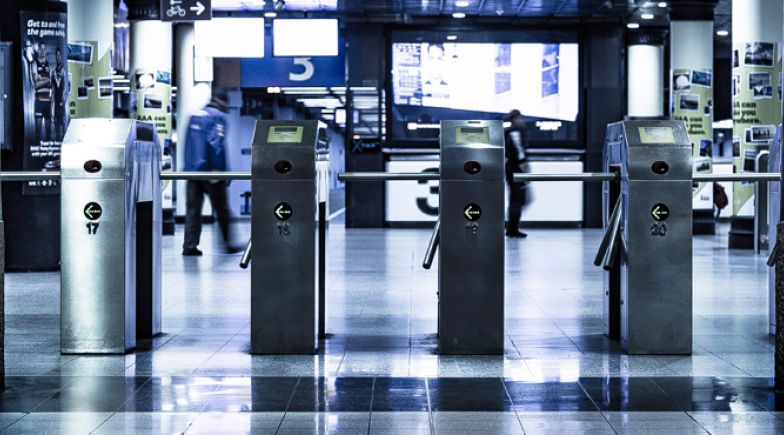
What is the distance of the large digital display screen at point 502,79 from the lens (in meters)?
18.8

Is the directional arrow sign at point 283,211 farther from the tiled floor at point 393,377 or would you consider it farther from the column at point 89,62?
the column at point 89,62

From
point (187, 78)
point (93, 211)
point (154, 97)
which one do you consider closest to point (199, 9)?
point (154, 97)

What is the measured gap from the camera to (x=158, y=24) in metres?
16.3

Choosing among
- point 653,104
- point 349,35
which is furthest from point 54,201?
point 653,104

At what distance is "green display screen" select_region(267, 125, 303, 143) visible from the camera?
5992 mm

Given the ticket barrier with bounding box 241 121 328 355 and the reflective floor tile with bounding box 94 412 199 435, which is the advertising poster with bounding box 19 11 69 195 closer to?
the ticket barrier with bounding box 241 121 328 355

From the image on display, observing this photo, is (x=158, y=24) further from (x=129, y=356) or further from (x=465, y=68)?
(x=129, y=356)

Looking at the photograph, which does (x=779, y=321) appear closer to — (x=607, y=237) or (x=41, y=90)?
(x=607, y=237)

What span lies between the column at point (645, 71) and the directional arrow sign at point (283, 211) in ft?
47.1

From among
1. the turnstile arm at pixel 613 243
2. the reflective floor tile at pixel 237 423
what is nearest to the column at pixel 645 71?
the turnstile arm at pixel 613 243

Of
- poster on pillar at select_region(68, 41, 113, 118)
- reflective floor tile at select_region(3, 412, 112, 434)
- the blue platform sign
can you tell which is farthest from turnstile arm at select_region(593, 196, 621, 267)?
the blue platform sign

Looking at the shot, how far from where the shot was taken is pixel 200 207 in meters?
12.3

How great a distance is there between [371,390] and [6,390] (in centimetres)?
166

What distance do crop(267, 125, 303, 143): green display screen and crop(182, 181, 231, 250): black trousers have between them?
224 inches
